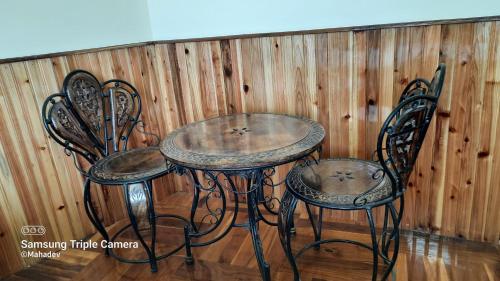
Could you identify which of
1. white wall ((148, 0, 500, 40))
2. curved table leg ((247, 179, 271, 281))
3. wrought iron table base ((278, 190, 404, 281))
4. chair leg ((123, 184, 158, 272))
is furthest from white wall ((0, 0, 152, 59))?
wrought iron table base ((278, 190, 404, 281))

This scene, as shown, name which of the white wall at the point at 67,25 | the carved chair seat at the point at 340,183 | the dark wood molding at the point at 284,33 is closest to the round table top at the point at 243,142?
the carved chair seat at the point at 340,183

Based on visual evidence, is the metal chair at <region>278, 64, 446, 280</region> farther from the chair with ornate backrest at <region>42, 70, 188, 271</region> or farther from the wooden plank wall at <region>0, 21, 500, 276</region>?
the chair with ornate backrest at <region>42, 70, 188, 271</region>

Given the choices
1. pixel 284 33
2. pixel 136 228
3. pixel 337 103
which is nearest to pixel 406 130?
pixel 337 103

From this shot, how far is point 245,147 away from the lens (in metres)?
1.49

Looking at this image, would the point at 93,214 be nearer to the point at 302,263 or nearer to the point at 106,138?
the point at 106,138

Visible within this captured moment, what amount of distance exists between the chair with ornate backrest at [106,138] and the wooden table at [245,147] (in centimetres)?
19

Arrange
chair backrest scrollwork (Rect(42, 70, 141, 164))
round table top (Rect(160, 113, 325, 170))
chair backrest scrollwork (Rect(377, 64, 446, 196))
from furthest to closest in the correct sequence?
chair backrest scrollwork (Rect(42, 70, 141, 164)), round table top (Rect(160, 113, 325, 170)), chair backrest scrollwork (Rect(377, 64, 446, 196))

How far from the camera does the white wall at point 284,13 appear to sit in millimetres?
1607

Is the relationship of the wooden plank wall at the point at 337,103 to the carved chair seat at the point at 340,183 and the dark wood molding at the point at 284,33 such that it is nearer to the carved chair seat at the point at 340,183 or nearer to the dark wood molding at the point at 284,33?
the dark wood molding at the point at 284,33

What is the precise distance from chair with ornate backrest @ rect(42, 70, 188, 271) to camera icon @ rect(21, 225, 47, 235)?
0.26 metres

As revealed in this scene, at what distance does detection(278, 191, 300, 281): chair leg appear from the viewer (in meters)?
1.50

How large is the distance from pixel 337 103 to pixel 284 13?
1.90 feet

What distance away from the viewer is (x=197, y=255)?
1.94 m

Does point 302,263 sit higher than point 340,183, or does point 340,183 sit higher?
point 340,183
